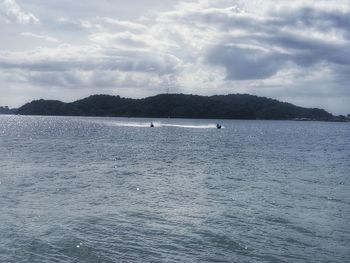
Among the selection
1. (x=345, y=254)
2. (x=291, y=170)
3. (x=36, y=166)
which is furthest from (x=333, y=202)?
(x=36, y=166)

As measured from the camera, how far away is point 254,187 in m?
49.9

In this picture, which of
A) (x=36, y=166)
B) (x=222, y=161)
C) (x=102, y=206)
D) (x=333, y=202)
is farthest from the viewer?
(x=222, y=161)

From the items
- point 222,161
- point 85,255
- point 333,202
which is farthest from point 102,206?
point 222,161

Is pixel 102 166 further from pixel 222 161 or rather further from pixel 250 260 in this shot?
pixel 250 260

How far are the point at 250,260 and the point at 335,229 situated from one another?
10389 millimetres

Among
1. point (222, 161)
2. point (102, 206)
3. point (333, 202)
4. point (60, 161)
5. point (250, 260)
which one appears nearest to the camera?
point (250, 260)

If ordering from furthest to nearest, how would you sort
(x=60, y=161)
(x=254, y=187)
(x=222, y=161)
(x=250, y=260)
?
(x=222, y=161) → (x=60, y=161) → (x=254, y=187) → (x=250, y=260)

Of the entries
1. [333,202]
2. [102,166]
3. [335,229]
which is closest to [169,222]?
[335,229]

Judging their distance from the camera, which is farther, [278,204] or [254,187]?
[254,187]

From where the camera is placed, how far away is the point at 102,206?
124 feet

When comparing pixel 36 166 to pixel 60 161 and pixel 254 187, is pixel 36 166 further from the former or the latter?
pixel 254 187

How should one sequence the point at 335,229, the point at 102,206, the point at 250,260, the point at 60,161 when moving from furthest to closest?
the point at 60,161 → the point at 102,206 → the point at 335,229 → the point at 250,260

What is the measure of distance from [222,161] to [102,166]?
23891mm

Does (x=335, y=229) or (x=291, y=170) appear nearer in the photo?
(x=335, y=229)
